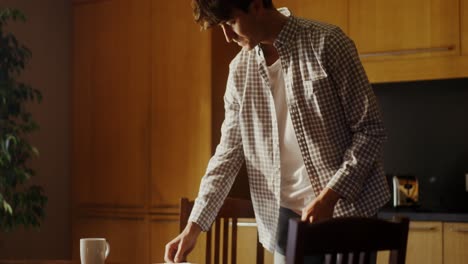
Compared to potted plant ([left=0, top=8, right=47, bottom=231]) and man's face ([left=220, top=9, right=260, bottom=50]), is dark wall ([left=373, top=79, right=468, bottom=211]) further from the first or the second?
man's face ([left=220, top=9, right=260, bottom=50])

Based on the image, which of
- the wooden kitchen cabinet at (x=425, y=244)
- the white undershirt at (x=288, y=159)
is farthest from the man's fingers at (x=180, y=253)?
the wooden kitchen cabinet at (x=425, y=244)

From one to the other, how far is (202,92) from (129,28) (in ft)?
2.05

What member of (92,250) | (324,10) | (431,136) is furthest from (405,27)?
(92,250)

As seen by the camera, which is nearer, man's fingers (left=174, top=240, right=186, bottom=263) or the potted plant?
man's fingers (left=174, top=240, right=186, bottom=263)

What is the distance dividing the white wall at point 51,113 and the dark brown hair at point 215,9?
2.65 meters

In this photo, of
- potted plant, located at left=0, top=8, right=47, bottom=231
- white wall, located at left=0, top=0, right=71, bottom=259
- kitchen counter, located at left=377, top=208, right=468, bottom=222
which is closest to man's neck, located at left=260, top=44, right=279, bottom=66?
kitchen counter, located at left=377, top=208, right=468, bottom=222

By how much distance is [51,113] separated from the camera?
445 cm

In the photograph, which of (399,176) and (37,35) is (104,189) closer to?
(37,35)

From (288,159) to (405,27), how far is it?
1891 millimetres

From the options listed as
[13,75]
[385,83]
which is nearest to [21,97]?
[13,75]

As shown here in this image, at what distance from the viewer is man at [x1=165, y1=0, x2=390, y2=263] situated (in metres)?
1.79

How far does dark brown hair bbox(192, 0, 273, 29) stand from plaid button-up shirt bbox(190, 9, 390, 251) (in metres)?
0.16

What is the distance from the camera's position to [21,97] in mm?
3775

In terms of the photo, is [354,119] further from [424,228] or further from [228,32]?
[424,228]
